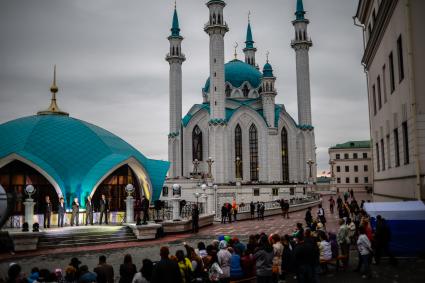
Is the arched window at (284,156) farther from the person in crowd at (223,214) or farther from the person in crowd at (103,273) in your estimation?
the person in crowd at (103,273)

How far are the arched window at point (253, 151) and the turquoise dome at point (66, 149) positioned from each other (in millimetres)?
33700

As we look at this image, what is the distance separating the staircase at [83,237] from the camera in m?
18.3

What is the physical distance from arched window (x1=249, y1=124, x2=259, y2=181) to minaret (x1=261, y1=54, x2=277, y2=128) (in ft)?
8.32

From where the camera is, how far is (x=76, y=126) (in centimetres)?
2939

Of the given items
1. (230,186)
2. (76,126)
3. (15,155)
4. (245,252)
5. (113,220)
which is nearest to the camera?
(245,252)

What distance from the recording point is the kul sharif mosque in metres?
57.4

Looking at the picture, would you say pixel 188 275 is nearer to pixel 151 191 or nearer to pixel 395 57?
pixel 395 57

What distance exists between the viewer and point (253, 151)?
62469 mm

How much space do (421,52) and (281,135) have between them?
51608 mm

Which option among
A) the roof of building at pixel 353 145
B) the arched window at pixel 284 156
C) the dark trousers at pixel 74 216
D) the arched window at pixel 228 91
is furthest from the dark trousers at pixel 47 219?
the roof of building at pixel 353 145

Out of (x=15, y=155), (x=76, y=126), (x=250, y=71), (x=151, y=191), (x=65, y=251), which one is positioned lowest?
(x=65, y=251)

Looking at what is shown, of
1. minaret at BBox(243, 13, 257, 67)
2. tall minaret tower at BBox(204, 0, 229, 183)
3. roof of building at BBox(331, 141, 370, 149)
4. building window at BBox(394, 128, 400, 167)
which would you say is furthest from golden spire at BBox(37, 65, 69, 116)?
roof of building at BBox(331, 141, 370, 149)

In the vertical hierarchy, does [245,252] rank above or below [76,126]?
below

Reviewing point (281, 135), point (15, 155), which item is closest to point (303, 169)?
point (281, 135)
